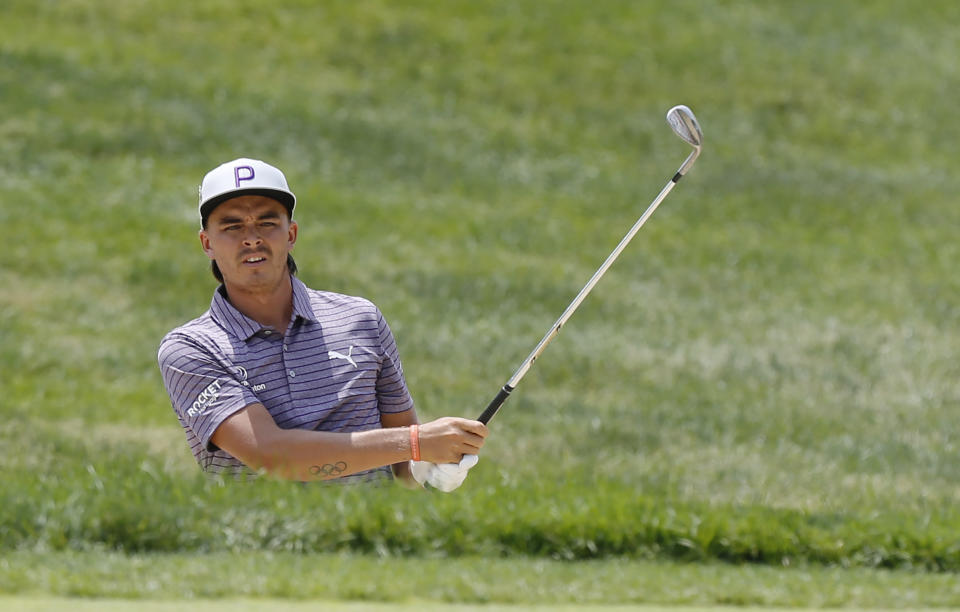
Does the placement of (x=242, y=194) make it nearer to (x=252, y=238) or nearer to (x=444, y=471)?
(x=252, y=238)

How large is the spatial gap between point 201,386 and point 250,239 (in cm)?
45

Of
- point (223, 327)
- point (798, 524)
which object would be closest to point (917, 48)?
point (798, 524)

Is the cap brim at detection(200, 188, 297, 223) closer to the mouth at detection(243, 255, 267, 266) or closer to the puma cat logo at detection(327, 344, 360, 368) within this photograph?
the mouth at detection(243, 255, 267, 266)

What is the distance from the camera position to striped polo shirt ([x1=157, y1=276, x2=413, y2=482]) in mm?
3930

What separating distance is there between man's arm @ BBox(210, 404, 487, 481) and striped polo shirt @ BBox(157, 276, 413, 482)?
0.22 ft

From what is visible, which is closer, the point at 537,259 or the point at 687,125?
the point at 687,125

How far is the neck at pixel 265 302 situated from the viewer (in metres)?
4.10

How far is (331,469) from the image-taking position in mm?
3855

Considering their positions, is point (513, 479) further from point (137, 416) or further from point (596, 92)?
point (596, 92)

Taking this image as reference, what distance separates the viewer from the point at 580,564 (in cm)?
521

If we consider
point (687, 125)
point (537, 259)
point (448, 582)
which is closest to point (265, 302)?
point (448, 582)

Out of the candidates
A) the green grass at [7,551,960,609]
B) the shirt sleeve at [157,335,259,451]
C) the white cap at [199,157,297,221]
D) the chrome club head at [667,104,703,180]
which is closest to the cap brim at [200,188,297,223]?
the white cap at [199,157,297,221]

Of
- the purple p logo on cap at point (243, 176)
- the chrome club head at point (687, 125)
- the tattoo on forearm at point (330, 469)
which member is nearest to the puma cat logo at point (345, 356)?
the tattoo on forearm at point (330, 469)

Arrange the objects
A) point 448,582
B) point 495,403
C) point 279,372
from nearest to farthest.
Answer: point 279,372 → point 495,403 → point 448,582
